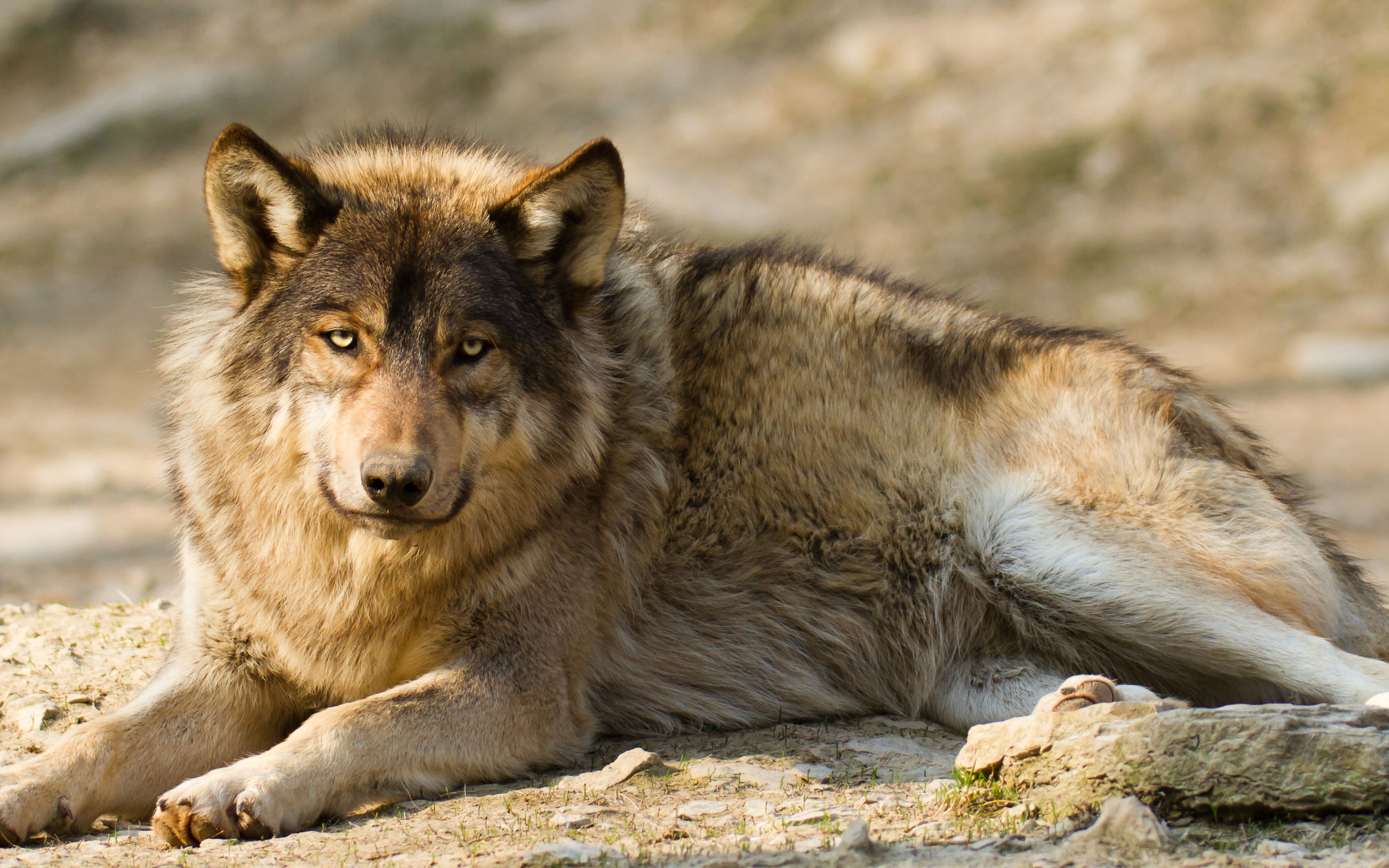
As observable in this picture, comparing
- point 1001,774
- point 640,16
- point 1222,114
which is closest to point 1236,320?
point 1222,114

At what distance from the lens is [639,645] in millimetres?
4219

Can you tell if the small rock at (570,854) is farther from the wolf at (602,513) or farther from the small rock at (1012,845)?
the small rock at (1012,845)

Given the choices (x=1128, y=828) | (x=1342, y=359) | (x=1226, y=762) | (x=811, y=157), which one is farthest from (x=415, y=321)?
(x=811, y=157)

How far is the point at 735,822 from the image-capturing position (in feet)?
10.8

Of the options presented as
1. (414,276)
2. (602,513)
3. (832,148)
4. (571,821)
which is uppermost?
(832,148)

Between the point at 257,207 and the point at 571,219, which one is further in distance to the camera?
the point at 571,219

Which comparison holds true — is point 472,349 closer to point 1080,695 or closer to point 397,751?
point 397,751

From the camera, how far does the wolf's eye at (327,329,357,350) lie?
140 inches

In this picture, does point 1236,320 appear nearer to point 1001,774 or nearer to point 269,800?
point 1001,774

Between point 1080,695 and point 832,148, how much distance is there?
11715mm

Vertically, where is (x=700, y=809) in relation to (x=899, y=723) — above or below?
below

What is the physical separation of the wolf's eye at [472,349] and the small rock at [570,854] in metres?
1.33


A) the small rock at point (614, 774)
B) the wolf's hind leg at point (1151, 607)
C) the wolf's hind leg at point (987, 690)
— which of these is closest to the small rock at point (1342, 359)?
the wolf's hind leg at point (1151, 607)

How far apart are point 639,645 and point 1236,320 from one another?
30.7 feet
